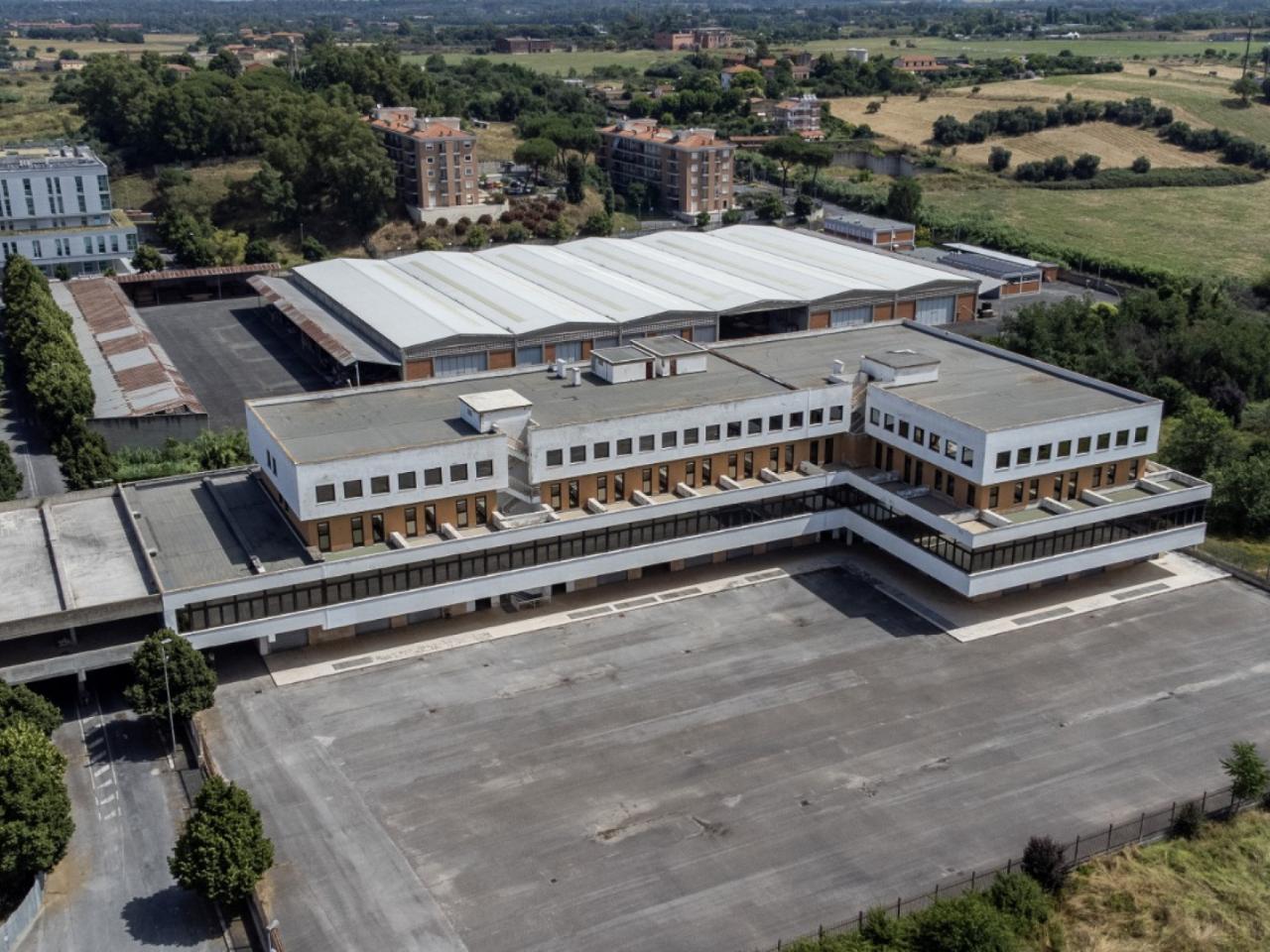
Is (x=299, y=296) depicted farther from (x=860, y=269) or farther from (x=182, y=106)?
(x=182, y=106)

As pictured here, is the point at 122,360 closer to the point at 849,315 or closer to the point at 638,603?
the point at 638,603

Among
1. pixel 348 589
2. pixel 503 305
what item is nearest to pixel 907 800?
pixel 348 589

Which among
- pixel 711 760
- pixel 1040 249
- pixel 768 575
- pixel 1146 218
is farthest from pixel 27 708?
pixel 1146 218

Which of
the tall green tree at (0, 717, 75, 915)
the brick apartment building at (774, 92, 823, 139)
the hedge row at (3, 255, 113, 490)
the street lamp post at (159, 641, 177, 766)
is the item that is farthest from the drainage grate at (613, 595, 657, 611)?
the brick apartment building at (774, 92, 823, 139)

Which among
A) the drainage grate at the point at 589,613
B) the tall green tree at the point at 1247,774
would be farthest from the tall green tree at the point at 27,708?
the tall green tree at the point at 1247,774

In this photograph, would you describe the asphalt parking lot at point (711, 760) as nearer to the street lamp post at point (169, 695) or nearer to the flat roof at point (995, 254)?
the street lamp post at point (169, 695)

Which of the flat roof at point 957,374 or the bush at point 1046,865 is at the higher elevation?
the flat roof at point 957,374

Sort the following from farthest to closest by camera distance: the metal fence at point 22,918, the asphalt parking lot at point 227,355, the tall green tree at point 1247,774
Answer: the asphalt parking lot at point 227,355, the tall green tree at point 1247,774, the metal fence at point 22,918
